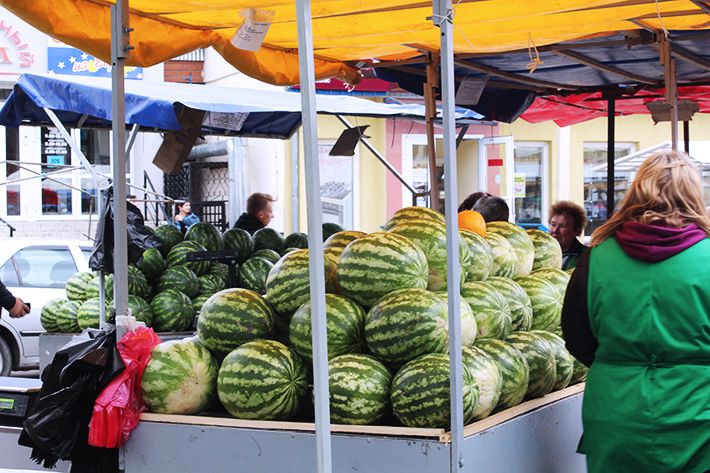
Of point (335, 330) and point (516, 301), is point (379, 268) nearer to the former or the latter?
point (335, 330)

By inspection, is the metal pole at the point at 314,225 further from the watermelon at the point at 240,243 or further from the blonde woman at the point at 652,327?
Answer: the watermelon at the point at 240,243

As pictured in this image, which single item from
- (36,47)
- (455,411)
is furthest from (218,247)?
(36,47)

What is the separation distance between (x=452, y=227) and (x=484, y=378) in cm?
65

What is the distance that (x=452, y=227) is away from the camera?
3020 millimetres

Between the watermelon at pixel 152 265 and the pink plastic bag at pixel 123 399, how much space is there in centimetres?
300

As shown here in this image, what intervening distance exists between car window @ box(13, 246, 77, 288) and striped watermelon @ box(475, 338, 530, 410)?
7.53 meters

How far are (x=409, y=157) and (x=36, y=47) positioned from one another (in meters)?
7.51

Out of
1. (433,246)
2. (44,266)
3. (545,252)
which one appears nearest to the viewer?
(433,246)

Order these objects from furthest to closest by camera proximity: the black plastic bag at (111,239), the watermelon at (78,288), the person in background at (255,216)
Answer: the person in background at (255,216) < the watermelon at (78,288) < the black plastic bag at (111,239)

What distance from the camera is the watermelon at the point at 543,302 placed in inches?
163

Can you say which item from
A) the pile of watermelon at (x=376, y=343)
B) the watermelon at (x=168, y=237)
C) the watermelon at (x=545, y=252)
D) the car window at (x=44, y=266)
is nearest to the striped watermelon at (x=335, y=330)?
the pile of watermelon at (x=376, y=343)

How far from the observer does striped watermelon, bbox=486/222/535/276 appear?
4.42 metres

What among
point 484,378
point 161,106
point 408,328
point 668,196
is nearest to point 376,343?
point 408,328

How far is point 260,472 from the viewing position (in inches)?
130
